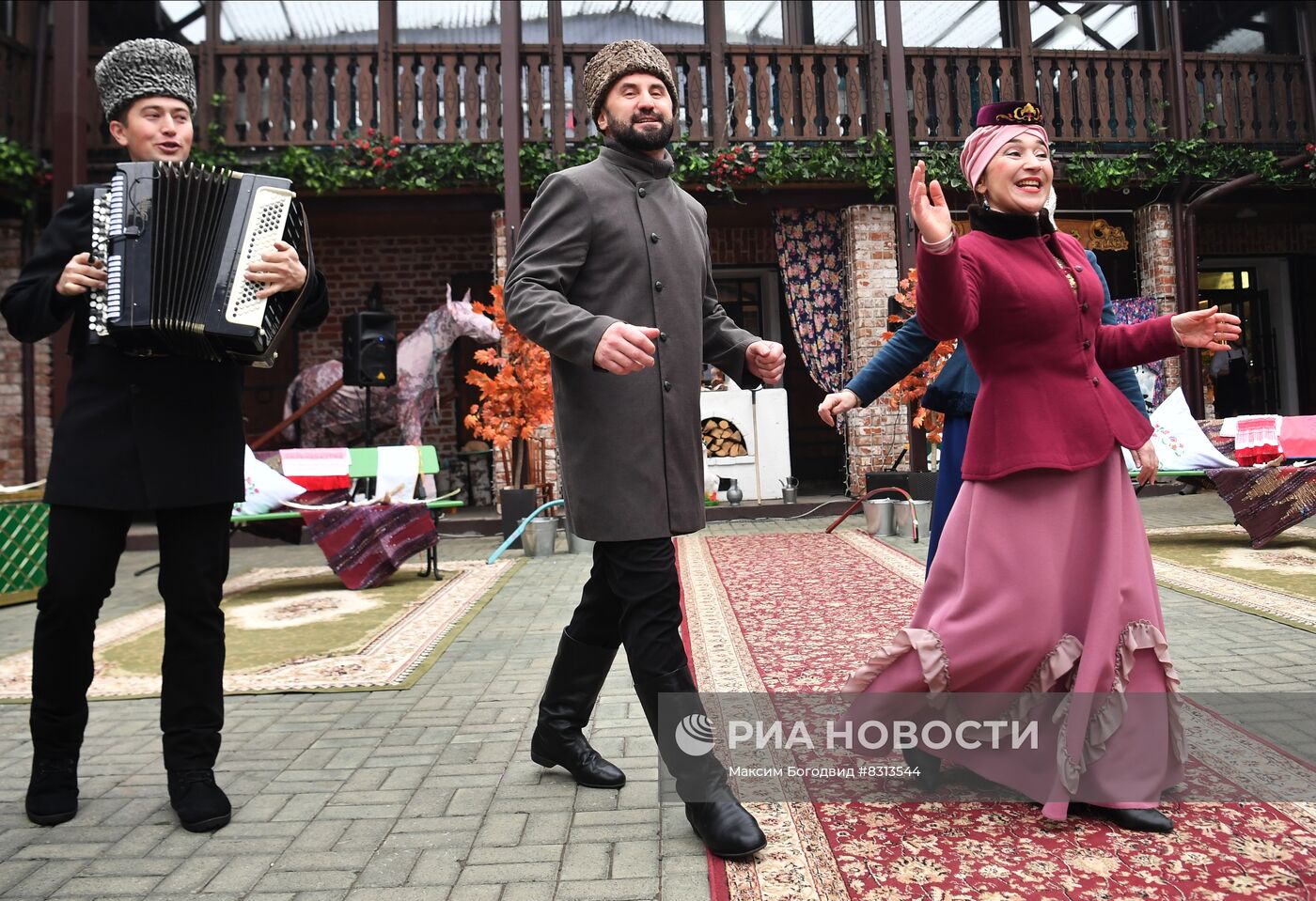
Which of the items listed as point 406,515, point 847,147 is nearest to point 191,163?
point 406,515

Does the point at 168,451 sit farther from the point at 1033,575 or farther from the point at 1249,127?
the point at 1249,127

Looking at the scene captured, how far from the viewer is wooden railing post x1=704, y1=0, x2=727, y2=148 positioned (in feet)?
32.3

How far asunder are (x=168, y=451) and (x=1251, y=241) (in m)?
14.3

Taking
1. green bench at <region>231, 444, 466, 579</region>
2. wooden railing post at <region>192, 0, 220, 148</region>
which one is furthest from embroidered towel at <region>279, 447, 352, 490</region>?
wooden railing post at <region>192, 0, 220, 148</region>

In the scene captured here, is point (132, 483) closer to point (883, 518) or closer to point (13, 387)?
point (883, 518)

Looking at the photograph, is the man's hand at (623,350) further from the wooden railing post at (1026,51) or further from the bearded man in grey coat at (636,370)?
the wooden railing post at (1026,51)

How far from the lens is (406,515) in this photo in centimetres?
609

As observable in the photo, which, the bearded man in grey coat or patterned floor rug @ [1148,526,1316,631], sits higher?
the bearded man in grey coat

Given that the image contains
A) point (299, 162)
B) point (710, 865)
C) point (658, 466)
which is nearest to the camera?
point (710, 865)

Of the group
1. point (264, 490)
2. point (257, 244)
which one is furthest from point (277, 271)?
point (264, 490)

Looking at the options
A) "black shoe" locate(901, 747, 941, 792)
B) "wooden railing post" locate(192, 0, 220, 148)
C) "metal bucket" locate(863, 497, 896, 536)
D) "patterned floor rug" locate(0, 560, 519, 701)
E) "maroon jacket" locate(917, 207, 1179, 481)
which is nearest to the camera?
"maroon jacket" locate(917, 207, 1179, 481)

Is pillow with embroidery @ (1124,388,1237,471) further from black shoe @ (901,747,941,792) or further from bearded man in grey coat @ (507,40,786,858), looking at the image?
bearded man in grey coat @ (507,40,786,858)

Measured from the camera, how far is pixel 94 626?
7.39 feet

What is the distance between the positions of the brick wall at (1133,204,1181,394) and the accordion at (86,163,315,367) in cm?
1065
